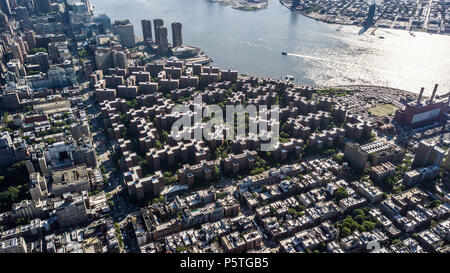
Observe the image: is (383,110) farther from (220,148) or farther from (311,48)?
(311,48)

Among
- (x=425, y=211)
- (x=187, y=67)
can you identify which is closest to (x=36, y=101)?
(x=187, y=67)

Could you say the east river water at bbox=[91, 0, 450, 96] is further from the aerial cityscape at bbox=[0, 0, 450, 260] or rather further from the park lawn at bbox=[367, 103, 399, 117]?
the park lawn at bbox=[367, 103, 399, 117]

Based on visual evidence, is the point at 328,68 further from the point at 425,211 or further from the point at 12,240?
the point at 12,240

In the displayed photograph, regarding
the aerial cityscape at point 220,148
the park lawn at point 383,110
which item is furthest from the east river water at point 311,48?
the park lawn at point 383,110

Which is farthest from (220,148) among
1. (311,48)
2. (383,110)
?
(311,48)

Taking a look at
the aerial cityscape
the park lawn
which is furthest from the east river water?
the park lawn

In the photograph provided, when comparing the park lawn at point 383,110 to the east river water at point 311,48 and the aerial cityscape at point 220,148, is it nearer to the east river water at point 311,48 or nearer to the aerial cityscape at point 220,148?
the aerial cityscape at point 220,148
